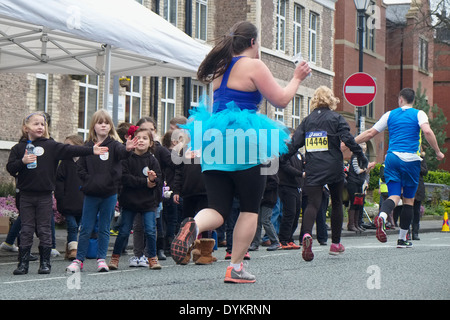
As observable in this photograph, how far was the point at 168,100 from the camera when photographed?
83.9 feet

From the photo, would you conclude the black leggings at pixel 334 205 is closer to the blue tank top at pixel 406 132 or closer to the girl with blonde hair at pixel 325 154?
the girl with blonde hair at pixel 325 154

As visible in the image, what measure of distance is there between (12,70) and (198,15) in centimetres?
1488

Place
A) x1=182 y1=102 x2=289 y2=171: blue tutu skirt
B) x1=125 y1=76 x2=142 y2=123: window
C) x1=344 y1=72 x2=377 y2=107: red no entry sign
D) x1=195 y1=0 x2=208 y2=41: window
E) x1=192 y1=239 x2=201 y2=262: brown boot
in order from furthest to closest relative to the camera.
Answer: x1=195 y1=0 x2=208 y2=41: window, x1=125 y1=76 x2=142 y2=123: window, x1=344 y1=72 x2=377 y2=107: red no entry sign, x1=192 y1=239 x2=201 y2=262: brown boot, x1=182 y1=102 x2=289 y2=171: blue tutu skirt

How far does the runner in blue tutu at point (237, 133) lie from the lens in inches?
264

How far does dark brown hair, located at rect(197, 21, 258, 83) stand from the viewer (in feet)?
22.6

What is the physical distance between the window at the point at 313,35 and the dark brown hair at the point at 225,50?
28244mm

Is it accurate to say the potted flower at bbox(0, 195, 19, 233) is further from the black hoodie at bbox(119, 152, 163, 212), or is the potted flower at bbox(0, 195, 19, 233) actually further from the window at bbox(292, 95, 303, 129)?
the window at bbox(292, 95, 303, 129)

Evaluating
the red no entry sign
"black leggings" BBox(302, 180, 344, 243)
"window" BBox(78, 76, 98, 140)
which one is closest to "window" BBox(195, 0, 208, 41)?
"window" BBox(78, 76, 98, 140)

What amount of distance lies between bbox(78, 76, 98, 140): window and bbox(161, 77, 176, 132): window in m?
3.66

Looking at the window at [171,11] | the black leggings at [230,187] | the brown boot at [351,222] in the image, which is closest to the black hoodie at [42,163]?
the black leggings at [230,187]

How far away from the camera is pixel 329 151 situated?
1011 cm

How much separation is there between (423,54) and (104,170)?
47.6 metres
